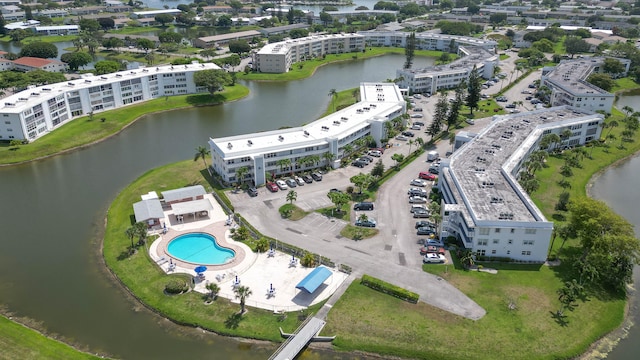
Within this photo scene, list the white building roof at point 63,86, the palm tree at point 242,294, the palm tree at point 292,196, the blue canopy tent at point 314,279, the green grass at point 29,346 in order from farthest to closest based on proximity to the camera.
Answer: the white building roof at point 63,86, the palm tree at point 292,196, the blue canopy tent at point 314,279, the palm tree at point 242,294, the green grass at point 29,346

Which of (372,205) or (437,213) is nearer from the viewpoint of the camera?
(437,213)

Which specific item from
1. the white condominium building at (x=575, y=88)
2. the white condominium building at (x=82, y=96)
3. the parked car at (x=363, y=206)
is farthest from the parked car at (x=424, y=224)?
the white condominium building at (x=82, y=96)

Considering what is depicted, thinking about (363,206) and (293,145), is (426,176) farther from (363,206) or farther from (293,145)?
(293,145)

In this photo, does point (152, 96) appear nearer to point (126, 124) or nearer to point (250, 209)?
point (126, 124)

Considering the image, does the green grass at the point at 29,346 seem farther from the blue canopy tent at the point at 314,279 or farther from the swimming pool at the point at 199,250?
the blue canopy tent at the point at 314,279

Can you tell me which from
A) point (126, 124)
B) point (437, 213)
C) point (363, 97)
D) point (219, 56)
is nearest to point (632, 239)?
point (437, 213)

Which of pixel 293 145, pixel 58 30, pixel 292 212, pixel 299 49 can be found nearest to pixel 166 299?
pixel 292 212

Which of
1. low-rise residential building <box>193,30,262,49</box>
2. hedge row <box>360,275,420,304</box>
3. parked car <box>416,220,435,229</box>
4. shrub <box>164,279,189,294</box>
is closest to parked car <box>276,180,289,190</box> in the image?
parked car <box>416,220,435,229</box>
